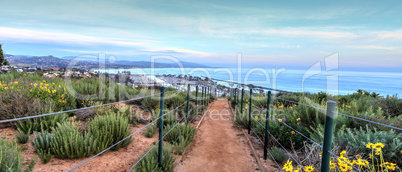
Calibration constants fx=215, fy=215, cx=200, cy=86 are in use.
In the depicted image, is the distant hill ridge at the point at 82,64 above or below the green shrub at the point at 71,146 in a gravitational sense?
above

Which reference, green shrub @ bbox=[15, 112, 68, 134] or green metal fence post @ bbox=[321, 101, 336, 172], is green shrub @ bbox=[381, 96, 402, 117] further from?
green shrub @ bbox=[15, 112, 68, 134]

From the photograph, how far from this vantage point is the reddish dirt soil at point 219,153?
12.7 ft

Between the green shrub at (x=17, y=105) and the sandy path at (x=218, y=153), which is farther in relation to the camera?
the green shrub at (x=17, y=105)

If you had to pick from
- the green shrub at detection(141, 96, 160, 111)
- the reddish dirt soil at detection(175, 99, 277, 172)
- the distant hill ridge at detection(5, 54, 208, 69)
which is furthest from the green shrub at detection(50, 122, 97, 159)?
the distant hill ridge at detection(5, 54, 208, 69)

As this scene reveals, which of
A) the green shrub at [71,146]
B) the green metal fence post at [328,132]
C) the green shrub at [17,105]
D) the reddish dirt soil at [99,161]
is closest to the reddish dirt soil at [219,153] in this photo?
the reddish dirt soil at [99,161]

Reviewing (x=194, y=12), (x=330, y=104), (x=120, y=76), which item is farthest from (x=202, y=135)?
(x=194, y=12)

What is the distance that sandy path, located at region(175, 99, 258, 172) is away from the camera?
3883 mm

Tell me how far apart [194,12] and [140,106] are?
8781 mm

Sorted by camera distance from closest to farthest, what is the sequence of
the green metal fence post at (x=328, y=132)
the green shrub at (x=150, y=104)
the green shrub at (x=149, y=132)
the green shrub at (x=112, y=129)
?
the green metal fence post at (x=328, y=132)
the green shrub at (x=112, y=129)
the green shrub at (x=149, y=132)
the green shrub at (x=150, y=104)

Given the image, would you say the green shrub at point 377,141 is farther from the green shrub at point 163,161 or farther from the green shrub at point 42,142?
the green shrub at point 42,142

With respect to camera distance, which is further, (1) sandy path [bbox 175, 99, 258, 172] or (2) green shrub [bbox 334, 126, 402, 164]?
(1) sandy path [bbox 175, 99, 258, 172]

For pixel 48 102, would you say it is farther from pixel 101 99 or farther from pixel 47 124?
pixel 101 99

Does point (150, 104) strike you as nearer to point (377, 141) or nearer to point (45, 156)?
point (45, 156)

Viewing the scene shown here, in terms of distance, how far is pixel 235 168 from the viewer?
388 centimetres
